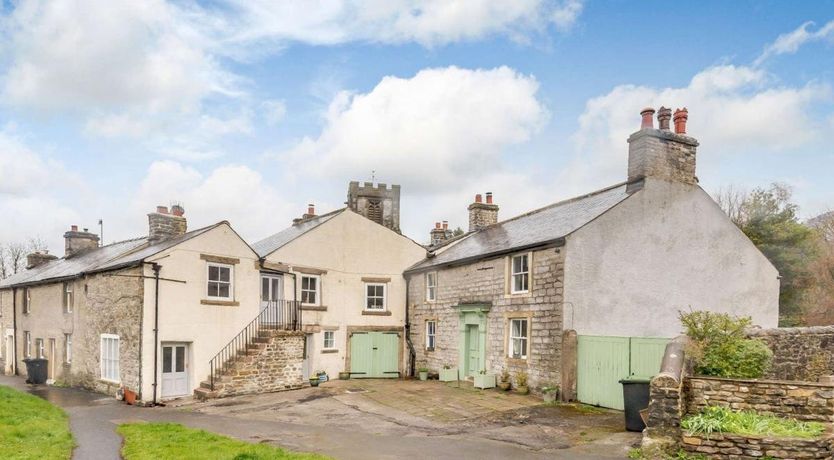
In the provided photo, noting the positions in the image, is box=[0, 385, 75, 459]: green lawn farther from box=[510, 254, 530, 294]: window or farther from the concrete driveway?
box=[510, 254, 530, 294]: window

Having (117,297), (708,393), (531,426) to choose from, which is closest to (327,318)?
(117,297)

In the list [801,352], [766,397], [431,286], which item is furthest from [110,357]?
[801,352]

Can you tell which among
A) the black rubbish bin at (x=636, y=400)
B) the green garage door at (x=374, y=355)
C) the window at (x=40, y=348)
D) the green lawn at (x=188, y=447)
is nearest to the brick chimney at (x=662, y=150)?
the black rubbish bin at (x=636, y=400)

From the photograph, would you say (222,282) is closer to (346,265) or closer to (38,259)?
(346,265)

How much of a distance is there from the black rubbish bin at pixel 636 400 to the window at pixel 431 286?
1219 cm

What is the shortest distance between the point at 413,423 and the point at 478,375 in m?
5.89

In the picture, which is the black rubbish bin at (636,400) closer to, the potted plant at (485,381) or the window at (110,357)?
the potted plant at (485,381)

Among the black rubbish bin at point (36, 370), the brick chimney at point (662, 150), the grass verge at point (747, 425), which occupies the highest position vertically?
the brick chimney at point (662, 150)

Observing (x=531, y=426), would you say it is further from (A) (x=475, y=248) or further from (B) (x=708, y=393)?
(A) (x=475, y=248)

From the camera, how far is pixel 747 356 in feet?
39.8

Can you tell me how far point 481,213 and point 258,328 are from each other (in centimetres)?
1189

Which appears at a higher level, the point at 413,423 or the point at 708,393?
the point at 708,393

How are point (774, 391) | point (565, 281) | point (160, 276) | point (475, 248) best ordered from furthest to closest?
point (475, 248), point (160, 276), point (565, 281), point (774, 391)

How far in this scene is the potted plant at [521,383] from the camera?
1797 cm
